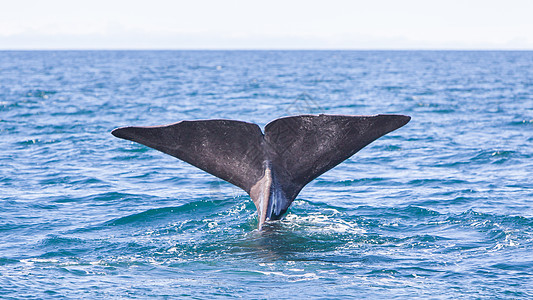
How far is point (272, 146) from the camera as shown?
27.5 ft

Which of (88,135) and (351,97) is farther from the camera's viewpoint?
(351,97)

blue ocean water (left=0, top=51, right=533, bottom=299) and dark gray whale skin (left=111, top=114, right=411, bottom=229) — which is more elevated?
dark gray whale skin (left=111, top=114, right=411, bottom=229)

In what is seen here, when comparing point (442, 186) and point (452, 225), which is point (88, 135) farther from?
point (452, 225)

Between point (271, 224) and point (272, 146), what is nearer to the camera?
point (272, 146)

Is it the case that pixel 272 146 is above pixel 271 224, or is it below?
above

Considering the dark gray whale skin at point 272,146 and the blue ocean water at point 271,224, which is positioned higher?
the dark gray whale skin at point 272,146

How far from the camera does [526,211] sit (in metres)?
11.1

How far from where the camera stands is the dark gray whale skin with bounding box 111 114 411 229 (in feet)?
25.6

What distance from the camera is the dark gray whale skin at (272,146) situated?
780 cm

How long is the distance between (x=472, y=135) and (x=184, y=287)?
16050mm

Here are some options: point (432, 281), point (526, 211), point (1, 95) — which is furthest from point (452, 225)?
point (1, 95)

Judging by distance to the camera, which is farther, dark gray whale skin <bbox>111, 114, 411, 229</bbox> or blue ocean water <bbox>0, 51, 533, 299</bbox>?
dark gray whale skin <bbox>111, 114, 411, 229</bbox>

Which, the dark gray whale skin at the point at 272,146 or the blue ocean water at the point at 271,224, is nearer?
the blue ocean water at the point at 271,224

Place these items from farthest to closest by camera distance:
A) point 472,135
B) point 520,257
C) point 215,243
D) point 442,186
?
point 472,135 < point 442,186 < point 215,243 < point 520,257
